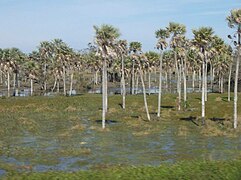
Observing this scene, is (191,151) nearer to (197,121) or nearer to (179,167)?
(179,167)

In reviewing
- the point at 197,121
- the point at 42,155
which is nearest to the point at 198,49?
the point at 197,121

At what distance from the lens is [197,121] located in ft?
216

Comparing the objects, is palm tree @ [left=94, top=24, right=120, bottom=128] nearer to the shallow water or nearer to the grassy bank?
the shallow water

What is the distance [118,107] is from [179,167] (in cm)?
6221

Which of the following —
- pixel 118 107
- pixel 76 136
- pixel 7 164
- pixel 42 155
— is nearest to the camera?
pixel 7 164

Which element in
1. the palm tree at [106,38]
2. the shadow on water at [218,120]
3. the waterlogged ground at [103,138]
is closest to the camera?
the waterlogged ground at [103,138]

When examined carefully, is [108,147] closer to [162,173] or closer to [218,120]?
[162,173]

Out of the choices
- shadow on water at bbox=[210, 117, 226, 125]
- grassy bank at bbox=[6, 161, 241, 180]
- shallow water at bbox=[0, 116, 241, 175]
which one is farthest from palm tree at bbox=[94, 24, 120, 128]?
grassy bank at bbox=[6, 161, 241, 180]

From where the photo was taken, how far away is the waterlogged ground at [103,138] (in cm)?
3744

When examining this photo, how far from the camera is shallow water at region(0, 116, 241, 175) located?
120ft

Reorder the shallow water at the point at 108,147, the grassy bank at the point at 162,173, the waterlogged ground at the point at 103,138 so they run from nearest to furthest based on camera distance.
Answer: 1. the grassy bank at the point at 162,173
2. the shallow water at the point at 108,147
3. the waterlogged ground at the point at 103,138

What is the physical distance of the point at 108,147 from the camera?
4488cm

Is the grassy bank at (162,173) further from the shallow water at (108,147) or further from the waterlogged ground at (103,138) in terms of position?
the shallow water at (108,147)

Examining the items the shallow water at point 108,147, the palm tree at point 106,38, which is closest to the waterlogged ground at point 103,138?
the shallow water at point 108,147
